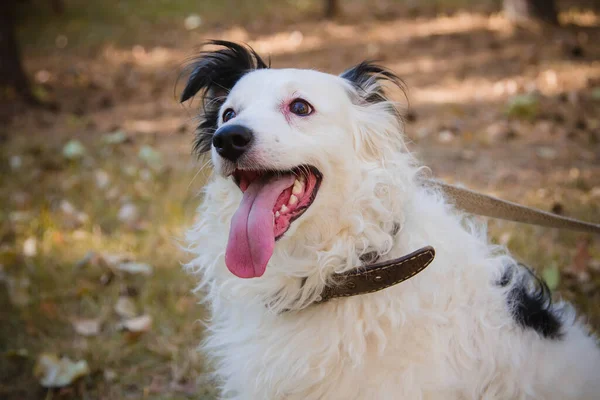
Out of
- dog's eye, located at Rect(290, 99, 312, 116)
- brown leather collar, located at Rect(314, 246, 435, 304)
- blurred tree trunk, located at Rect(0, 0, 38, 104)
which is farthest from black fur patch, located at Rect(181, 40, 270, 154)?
blurred tree trunk, located at Rect(0, 0, 38, 104)

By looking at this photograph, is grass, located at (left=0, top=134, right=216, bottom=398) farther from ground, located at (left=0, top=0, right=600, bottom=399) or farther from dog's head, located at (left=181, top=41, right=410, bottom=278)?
dog's head, located at (left=181, top=41, right=410, bottom=278)

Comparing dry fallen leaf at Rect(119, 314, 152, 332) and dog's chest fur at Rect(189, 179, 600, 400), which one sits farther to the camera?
dry fallen leaf at Rect(119, 314, 152, 332)

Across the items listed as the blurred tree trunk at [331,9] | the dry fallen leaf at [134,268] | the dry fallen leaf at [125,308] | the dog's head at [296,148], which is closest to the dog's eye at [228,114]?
the dog's head at [296,148]

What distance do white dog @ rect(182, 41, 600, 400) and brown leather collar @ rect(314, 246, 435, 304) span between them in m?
0.04

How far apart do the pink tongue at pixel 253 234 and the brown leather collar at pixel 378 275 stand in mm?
286

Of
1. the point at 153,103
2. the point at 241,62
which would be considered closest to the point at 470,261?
the point at 241,62

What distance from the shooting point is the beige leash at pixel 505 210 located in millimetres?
2348

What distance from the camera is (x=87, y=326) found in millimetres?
3447

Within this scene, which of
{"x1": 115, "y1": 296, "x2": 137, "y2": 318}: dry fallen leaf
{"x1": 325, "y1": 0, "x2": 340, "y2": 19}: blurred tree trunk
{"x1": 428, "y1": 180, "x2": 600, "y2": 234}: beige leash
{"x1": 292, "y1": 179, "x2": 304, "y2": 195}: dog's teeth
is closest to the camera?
{"x1": 292, "y1": 179, "x2": 304, "y2": 195}: dog's teeth

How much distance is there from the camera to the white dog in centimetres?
194

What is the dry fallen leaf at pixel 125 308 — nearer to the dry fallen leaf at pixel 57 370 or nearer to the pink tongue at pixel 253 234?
the dry fallen leaf at pixel 57 370

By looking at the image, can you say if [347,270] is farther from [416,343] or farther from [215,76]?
[215,76]

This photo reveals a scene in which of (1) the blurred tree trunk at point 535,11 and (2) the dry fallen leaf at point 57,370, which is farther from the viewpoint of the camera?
(1) the blurred tree trunk at point 535,11

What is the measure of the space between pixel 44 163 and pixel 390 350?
502 centimetres
